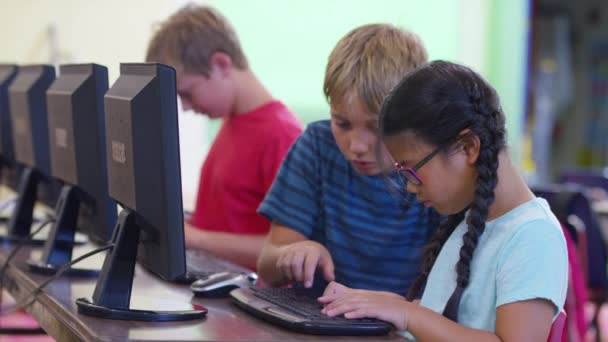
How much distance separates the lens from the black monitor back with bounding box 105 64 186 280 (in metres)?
1.44

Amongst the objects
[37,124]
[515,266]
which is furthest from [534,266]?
[37,124]

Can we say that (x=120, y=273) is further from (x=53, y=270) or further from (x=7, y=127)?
(x=7, y=127)

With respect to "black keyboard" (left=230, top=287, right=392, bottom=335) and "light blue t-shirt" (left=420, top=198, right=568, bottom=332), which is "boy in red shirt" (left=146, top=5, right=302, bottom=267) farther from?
"light blue t-shirt" (left=420, top=198, right=568, bottom=332)

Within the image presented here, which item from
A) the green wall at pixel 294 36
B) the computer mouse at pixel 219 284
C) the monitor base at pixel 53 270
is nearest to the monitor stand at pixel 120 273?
the computer mouse at pixel 219 284

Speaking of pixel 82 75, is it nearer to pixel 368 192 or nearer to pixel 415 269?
pixel 368 192

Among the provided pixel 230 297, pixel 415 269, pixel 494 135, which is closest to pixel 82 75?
pixel 230 297

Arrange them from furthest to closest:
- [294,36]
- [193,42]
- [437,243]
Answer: [294,36]
[193,42]
[437,243]

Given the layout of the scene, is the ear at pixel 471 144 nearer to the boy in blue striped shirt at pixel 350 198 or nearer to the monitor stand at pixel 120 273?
the boy in blue striped shirt at pixel 350 198

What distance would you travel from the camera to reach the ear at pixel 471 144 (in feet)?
4.70

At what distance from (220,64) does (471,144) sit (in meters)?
1.05

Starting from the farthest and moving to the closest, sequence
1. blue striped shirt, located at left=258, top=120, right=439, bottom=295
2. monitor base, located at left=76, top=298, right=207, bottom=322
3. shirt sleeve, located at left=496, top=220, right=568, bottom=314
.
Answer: blue striped shirt, located at left=258, top=120, right=439, bottom=295 → monitor base, located at left=76, top=298, right=207, bottom=322 → shirt sleeve, located at left=496, top=220, right=568, bottom=314

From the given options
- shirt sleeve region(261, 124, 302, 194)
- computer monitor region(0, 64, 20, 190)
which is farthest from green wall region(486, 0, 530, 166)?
shirt sleeve region(261, 124, 302, 194)

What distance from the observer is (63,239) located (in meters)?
2.04

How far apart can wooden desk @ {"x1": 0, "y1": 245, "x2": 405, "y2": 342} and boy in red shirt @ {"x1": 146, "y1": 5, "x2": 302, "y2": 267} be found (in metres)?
0.36
